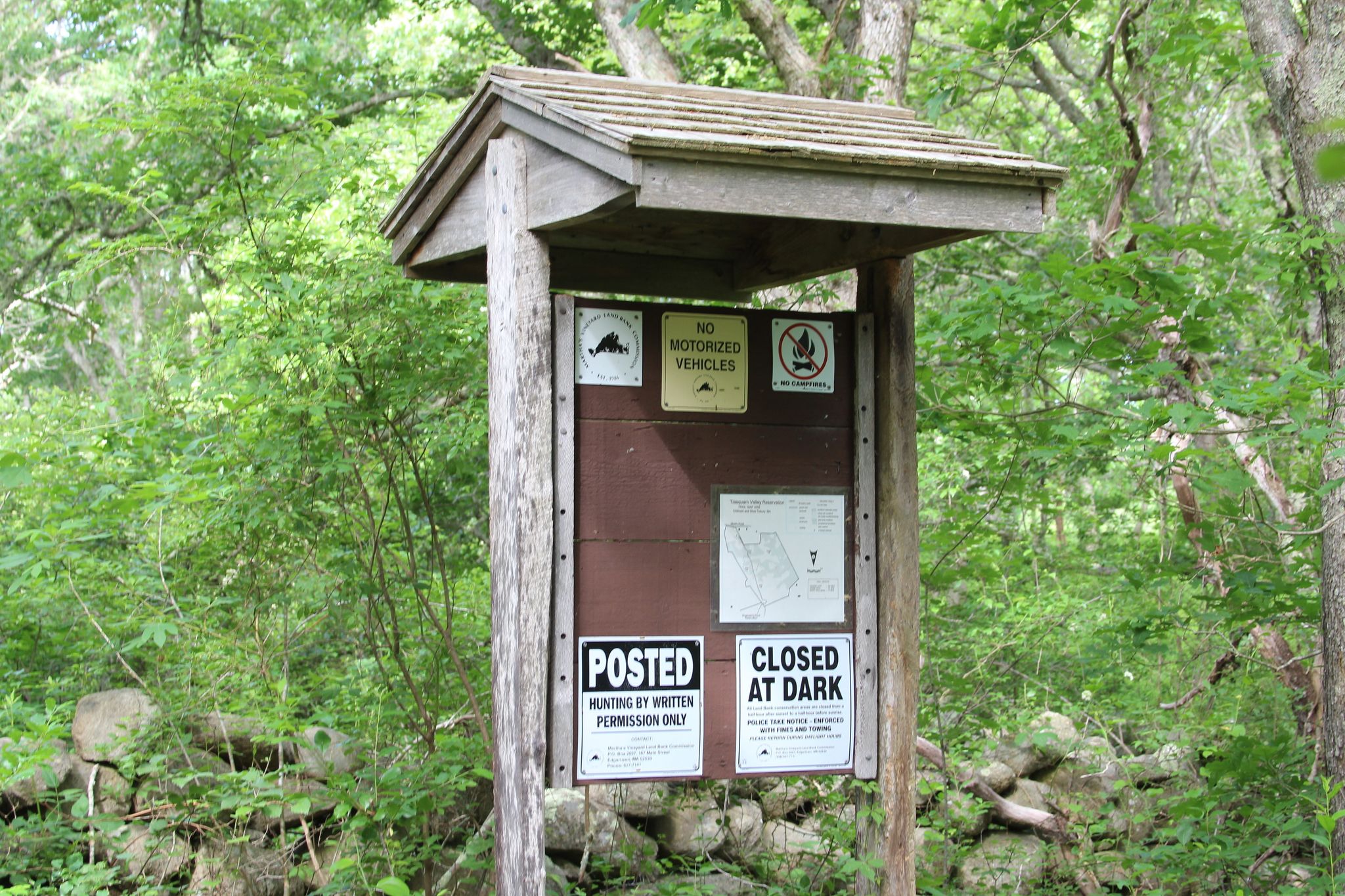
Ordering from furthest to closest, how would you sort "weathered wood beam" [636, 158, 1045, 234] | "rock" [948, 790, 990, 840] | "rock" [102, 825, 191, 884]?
"rock" [948, 790, 990, 840]
"rock" [102, 825, 191, 884]
"weathered wood beam" [636, 158, 1045, 234]

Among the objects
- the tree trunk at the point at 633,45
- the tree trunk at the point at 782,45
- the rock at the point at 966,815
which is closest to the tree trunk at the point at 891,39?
the tree trunk at the point at 782,45

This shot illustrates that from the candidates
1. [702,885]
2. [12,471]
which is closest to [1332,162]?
[12,471]

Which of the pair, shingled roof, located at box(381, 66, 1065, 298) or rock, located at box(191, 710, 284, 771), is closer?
shingled roof, located at box(381, 66, 1065, 298)

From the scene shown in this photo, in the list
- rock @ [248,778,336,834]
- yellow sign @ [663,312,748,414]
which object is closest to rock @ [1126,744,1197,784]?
yellow sign @ [663,312,748,414]

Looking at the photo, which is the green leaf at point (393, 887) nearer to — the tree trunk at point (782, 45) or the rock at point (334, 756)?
the rock at point (334, 756)

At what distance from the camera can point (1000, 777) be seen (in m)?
7.47

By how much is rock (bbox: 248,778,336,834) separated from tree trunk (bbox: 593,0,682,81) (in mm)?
4447

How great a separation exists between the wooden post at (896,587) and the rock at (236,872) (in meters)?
2.72

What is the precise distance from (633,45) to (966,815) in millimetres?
4988

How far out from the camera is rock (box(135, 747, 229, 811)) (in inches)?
201

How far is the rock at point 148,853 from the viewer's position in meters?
4.95

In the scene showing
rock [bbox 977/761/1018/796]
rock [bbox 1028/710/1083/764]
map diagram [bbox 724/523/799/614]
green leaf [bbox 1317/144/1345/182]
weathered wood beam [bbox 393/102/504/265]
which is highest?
weathered wood beam [bbox 393/102/504/265]

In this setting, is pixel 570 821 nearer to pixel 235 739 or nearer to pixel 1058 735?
pixel 235 739

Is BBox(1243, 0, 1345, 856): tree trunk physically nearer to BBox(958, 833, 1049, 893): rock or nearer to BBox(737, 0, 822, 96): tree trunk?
BBox(958, 833, 1049, 893): rock
